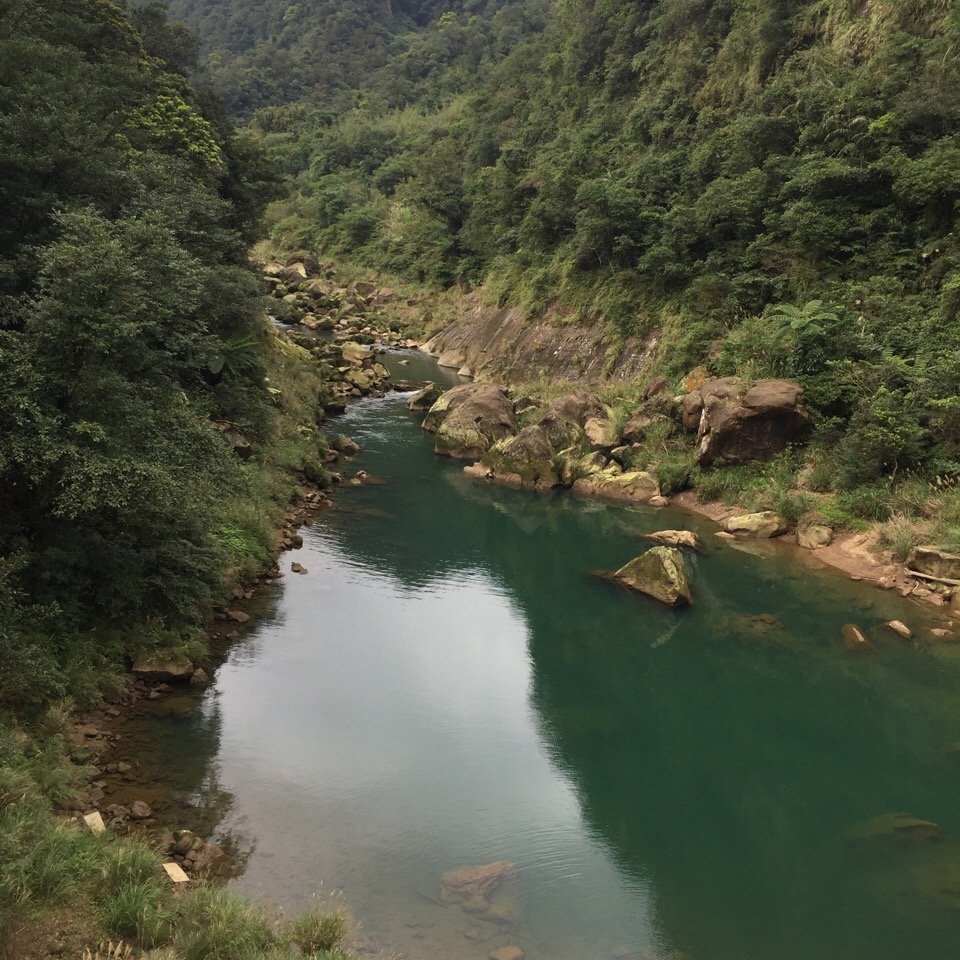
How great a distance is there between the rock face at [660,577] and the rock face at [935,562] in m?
4.93

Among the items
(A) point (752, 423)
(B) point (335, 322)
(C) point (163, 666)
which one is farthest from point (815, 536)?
(B) point (335, 322)

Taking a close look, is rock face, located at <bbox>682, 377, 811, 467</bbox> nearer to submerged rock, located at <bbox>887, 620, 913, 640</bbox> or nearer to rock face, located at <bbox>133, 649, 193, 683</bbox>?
submerged rock, located at <bbox>887, 620, 913, 640</bbox>

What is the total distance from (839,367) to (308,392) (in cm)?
1786

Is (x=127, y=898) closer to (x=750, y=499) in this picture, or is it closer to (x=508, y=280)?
(x=750, y=499)

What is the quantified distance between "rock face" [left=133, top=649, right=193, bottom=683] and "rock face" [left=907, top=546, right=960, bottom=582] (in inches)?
590

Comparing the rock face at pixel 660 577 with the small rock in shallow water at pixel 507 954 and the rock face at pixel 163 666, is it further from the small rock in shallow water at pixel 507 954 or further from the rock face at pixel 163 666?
the small rock in shallow water at pixel 507 954

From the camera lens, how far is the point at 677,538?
785 inches

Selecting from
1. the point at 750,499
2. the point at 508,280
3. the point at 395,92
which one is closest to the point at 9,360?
the point at 750,499

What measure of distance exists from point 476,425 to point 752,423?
32.8ft

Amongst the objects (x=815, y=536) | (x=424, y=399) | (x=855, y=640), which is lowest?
(x=424, y=399)

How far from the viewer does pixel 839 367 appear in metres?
21.5

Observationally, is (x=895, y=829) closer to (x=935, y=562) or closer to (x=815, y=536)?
(x=935, y=562)

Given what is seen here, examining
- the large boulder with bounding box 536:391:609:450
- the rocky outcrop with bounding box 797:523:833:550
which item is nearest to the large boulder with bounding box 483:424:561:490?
the large boulder with bounding box 536:391:609:450

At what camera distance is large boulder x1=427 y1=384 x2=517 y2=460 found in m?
27.9
